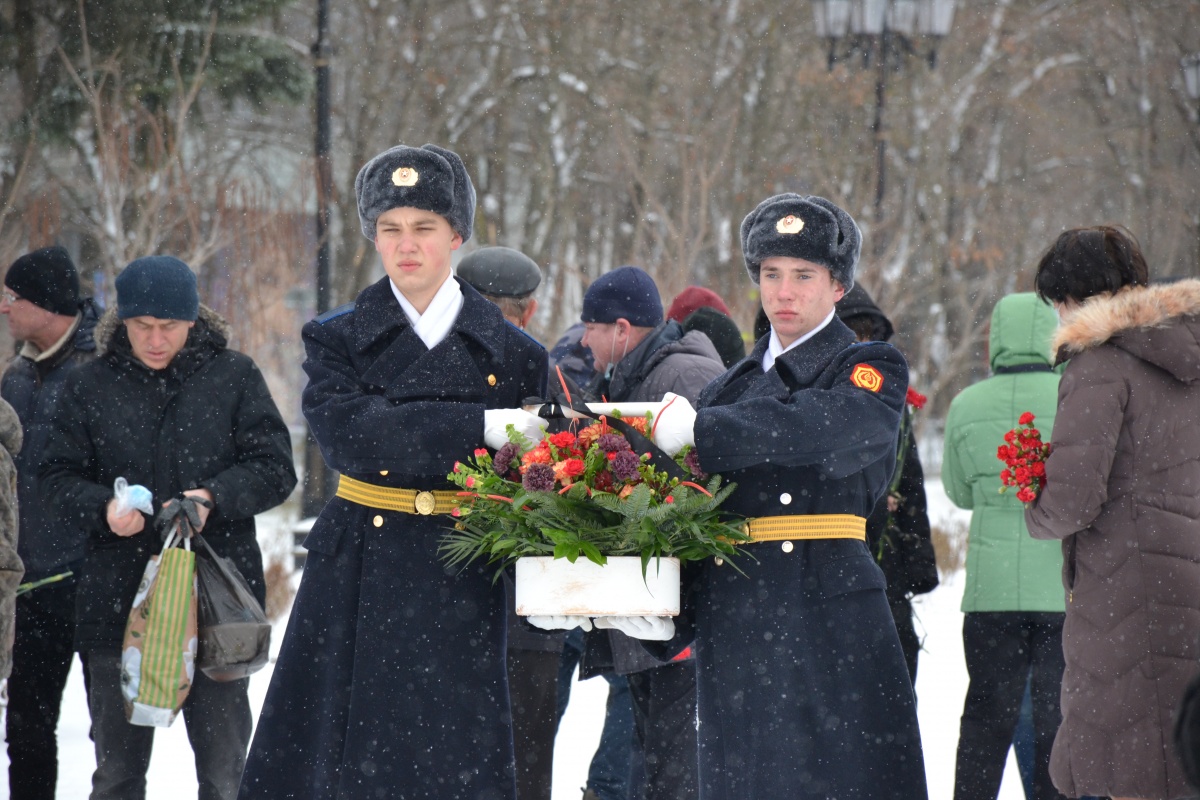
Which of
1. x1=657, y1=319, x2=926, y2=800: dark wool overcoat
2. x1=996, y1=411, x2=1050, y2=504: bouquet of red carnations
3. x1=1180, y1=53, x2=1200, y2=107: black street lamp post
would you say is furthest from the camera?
x1=1180, y1=53, x2=1200, y2=107: black street lamp post

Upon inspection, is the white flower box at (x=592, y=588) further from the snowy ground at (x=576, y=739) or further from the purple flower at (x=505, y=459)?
the snowy ground at (x=576, y=739)

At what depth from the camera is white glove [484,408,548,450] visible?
3.55 meters

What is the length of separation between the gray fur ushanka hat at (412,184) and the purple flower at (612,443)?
840 millimetres

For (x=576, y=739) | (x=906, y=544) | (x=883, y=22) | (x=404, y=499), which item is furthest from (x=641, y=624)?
(x=883, y=22)

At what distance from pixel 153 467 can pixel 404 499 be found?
151 cm

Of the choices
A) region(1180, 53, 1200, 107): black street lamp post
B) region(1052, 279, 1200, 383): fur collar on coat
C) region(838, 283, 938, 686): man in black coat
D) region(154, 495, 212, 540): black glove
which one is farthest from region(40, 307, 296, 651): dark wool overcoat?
region(1180, 53, 1200, 107): black street lamp post

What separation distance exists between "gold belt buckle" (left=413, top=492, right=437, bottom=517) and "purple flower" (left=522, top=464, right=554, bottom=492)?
0.45 meters

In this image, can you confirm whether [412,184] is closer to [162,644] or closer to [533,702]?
[162,644]

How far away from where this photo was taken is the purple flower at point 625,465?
3.32 metres

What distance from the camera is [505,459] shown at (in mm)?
3455

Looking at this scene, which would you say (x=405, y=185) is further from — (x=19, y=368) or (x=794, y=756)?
(x=19, y=368)

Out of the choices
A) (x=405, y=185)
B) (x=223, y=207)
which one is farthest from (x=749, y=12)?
(x=405, y=185)

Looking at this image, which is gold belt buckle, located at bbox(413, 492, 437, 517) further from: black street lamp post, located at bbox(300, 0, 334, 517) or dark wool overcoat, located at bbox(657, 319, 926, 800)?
black street lamp post, located at bbox(300, 0, 334, 517)

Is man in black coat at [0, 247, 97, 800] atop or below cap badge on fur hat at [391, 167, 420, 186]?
below
